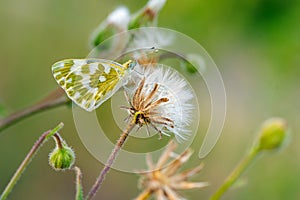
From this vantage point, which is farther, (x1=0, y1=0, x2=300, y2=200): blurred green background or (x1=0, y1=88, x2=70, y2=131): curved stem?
(x1=0, y1=0, x2=300, y2=200): blurred green background

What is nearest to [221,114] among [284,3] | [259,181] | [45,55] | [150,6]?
[150,6]

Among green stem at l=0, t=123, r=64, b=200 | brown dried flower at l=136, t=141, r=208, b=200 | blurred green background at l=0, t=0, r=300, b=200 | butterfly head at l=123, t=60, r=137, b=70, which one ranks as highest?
blurred green background at l=0, t=0, r=300, b=200

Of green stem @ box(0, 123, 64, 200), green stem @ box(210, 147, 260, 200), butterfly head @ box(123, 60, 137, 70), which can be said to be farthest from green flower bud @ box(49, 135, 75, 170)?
green stem @ box(210, 147, 260, 200)

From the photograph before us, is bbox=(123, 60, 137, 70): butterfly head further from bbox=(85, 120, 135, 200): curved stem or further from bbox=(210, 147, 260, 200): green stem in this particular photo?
bbox=(210, 147, 260, 200): green stem

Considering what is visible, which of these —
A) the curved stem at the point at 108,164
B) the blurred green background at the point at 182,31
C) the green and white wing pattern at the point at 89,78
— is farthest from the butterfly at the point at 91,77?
the blurred green background at the point at 182,31

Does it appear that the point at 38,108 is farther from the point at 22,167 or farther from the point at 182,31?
the point at 182,31

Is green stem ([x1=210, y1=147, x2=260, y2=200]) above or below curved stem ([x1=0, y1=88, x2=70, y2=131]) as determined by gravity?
below

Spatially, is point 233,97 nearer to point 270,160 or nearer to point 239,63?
point 239,63
